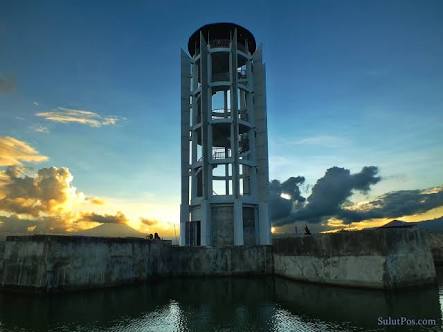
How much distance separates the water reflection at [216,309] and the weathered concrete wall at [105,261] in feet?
3.96

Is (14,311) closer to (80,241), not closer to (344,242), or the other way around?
(80,241)

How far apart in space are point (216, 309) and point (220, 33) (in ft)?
137

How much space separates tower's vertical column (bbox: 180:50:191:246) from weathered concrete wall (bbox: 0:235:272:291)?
1188cm

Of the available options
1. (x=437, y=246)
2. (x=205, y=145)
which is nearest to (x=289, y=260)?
(x=437, y=246)

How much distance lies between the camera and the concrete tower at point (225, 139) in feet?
143

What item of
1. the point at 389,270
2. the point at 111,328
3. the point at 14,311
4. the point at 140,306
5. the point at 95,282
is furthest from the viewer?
the point at 95,282

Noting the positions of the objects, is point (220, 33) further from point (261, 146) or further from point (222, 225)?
point (222, 225)

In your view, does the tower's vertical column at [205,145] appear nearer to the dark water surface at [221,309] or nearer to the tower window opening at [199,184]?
the tower window opening at [199,184]

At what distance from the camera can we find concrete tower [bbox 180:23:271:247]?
43500mm

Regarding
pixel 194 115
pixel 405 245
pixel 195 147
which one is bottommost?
pixel 405 245

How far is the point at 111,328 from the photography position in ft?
43.4

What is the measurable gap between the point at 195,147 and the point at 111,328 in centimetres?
3494

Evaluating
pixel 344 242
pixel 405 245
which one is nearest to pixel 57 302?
pixel 344 242

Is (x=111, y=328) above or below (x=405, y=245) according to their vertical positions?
below
